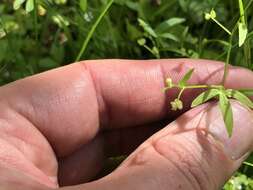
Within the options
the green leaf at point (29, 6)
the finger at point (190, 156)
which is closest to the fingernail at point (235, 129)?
the finger at point (190, 156)

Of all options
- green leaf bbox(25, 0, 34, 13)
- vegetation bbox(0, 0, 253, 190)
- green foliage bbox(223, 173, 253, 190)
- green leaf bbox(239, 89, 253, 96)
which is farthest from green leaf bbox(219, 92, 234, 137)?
green leaf bbox(25, 0, 34, 13)

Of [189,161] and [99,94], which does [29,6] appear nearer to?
[99,94]

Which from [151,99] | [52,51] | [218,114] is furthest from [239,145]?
[52,51]

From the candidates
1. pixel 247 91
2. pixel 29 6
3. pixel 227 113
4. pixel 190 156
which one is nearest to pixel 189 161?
pixel 190 156

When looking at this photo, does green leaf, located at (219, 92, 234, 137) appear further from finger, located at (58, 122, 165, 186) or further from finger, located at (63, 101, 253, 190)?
finger, located at (58, 122, 165, 186)

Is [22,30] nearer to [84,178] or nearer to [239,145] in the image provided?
[84,178]

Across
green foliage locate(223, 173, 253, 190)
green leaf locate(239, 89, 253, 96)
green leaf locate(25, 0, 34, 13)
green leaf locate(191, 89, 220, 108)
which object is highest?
green leaf locate(25, 0, 34, 13)
